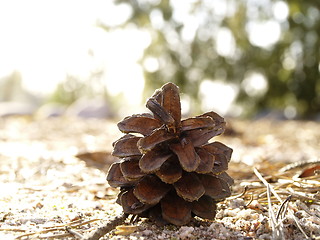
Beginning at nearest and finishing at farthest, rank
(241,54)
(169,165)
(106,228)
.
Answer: (106,228), (169,165), (241,54)

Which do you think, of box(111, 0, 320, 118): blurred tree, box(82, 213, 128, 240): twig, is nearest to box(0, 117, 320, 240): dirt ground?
box(82, 213, 128, 240): twig

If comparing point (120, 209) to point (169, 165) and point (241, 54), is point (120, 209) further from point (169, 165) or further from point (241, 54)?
point (241, 54)

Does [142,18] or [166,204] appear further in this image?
[142,18]

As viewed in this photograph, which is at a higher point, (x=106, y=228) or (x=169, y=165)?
(x=169, y=165)

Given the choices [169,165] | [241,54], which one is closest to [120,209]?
[169,165]

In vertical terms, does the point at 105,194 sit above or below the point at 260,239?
above

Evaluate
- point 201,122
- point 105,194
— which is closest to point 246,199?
point 201,122

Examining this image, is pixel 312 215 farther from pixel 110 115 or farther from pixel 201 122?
pixel 110 115
